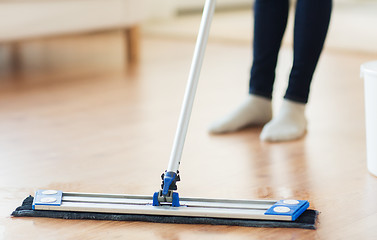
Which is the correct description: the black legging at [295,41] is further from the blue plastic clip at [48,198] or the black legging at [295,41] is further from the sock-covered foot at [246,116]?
the blue plastic clip at [48,198]

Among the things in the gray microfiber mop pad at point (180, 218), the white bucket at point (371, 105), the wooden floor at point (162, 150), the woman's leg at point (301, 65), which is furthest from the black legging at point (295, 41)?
the gray microfiber mop pad at point (180, 218)

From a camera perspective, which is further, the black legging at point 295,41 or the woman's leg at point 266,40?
the woman's leg at point 266,40

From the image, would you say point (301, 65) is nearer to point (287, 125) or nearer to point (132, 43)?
point (287, 125)

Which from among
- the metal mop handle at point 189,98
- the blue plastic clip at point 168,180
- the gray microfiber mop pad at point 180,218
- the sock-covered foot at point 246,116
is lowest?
the gray microfiber mop pad at point 180,218

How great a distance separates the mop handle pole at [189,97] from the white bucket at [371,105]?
0.33m

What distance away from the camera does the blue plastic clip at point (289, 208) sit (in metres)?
0.96

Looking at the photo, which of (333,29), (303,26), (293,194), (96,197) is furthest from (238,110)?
(333,29)

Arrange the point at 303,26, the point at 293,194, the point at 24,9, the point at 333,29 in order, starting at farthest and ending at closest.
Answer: the point at 333,29
the point at 24,9
the point at 303,26
the point at 293,194

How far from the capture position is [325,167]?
1.30 m

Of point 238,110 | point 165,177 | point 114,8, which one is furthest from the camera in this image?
point 114,8

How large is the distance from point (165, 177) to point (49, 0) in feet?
5.42

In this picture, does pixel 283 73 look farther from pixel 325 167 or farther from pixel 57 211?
pixel 57 211

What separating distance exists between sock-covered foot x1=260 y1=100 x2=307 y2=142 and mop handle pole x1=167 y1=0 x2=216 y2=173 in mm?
509

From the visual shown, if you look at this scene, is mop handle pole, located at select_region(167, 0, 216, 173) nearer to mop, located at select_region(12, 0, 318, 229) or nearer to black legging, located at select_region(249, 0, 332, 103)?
mop, located at select_region(12, 0, 318, 229)
